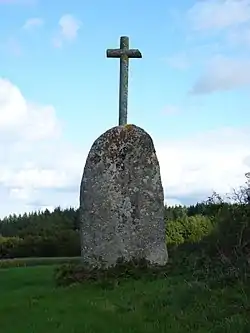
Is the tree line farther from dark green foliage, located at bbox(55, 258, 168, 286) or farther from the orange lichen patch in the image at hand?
the orange lichen patch

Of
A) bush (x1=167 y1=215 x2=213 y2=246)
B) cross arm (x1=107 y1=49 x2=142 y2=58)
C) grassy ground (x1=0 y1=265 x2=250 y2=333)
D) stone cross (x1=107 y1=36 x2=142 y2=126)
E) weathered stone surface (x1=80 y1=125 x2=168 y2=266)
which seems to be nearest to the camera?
grassy ground (x1=0 y1=265 x2=250 y2=333)

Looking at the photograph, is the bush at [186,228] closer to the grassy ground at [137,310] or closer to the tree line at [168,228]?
the tree line at [168,228]

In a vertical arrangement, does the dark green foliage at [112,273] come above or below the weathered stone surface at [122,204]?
below

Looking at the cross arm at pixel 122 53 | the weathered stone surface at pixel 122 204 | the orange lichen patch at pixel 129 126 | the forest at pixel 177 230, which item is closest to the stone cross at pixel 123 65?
the cross arm at pixel 122 53

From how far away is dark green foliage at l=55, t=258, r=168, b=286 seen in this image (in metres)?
12.9

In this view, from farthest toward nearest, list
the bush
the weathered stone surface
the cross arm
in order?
the bush
the cross arm
the weathered stone surface

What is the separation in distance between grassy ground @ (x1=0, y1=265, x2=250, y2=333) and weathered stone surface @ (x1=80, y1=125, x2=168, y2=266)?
2.56 meters

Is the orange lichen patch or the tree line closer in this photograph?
the tree line

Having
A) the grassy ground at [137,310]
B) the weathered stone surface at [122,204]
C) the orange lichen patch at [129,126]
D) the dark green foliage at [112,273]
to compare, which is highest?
the orange lichen patch at [129,126]

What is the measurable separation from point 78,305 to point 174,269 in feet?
11.0

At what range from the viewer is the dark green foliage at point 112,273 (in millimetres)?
12875

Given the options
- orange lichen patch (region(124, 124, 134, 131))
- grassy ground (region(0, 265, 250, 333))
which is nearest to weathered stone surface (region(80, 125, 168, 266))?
orange lichen patch (region(124, 124, 134, 131))

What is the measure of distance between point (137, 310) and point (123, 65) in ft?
26.6

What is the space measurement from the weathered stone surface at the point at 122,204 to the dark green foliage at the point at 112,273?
397mm
